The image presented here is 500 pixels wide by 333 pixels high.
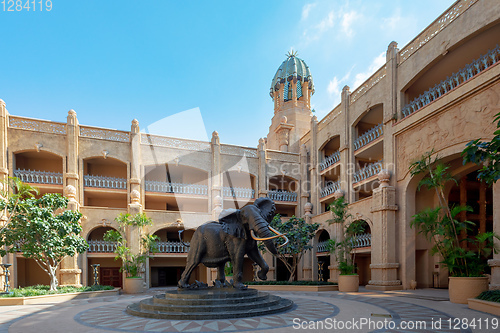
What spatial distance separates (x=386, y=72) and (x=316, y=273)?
1275cm

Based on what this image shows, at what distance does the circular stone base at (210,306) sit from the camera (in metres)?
6.93

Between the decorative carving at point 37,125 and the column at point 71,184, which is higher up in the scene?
the decorative carving at point 37,125

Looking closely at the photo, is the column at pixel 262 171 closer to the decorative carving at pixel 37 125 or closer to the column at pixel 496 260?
the decorative carving at pixel 37 125

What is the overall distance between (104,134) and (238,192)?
9.29m

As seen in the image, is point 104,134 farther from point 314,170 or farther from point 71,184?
point 314,170

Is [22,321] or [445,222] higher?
[445,222]

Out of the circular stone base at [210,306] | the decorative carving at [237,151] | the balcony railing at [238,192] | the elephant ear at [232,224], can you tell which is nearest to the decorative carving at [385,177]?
the circular stone base at [210,306]

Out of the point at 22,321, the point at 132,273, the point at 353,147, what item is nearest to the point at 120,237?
the point at 132,273

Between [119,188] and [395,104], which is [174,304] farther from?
[119,188]

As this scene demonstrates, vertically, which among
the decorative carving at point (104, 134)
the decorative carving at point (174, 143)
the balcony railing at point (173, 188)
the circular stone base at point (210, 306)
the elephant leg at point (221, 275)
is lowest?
the circular stone base at point (210, 306)

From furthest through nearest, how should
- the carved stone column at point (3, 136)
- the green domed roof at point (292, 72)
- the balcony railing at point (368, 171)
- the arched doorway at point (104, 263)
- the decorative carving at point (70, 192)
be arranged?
1. the green domed roof at point (292, 72)
2. the arched doorway at point (104, 263)
3. the carved stone column at point (3, 136)
4. the decorative carving at point (70, 192)
5. the balcony railing at point (368, 171)

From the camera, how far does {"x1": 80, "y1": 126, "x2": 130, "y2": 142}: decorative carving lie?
20.7 metres

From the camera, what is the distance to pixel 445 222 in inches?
407

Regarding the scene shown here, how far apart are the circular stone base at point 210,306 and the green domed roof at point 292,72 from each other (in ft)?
84.0
